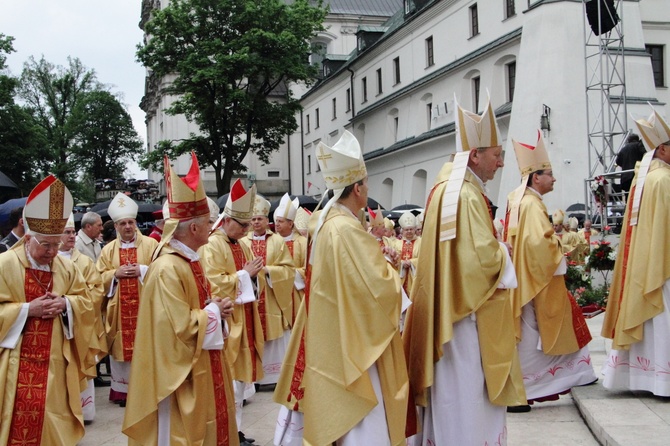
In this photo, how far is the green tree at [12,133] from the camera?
1314 inches

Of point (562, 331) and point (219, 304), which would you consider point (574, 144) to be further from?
point (219, 304)

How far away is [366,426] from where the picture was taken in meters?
4.30

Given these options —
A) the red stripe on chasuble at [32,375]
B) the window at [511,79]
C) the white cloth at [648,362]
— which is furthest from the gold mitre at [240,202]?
the window at [511,79]

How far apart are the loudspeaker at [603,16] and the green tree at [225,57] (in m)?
17.3

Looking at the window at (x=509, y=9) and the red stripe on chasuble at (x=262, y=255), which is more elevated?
the window at (x=509, y=9)

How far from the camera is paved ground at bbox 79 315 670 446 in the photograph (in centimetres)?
543

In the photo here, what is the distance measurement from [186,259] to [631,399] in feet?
13.7

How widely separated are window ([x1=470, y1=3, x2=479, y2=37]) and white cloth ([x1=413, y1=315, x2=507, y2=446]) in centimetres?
2660

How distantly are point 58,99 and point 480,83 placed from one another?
38.3 meters

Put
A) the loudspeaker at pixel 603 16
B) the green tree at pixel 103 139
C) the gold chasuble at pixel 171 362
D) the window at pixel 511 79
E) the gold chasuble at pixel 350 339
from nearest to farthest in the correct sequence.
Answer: the gold chasuble at pixel 350 339 → the gold chasuble at pixel 171 362 → the loudspeaker at pixel 603 16 → the window at pixel 511 79 → the green tree at pixel 103 139

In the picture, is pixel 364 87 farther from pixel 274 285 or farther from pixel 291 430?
pixel 291 430

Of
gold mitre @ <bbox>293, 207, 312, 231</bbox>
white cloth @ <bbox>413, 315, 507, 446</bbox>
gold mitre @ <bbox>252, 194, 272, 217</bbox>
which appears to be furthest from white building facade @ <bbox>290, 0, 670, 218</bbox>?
white cloth @ <bbox>413, 315, 507, 446</bbox>

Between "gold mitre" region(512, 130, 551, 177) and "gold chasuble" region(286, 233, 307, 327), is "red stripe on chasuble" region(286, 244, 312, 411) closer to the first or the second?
"gold mitre" region(512, 130, 551, 177)

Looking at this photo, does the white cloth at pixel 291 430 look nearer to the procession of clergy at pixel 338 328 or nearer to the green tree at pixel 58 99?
the procession of clergy at pixel 338 328
